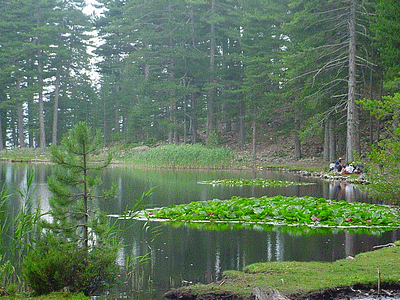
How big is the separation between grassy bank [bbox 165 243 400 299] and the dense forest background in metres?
18.6

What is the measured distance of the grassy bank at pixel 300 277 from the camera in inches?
224

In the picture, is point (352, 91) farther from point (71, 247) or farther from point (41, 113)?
point (41, 113)

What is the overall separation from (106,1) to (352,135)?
3679 cm

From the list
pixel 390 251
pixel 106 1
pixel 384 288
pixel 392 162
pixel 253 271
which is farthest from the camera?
pixel 106 1

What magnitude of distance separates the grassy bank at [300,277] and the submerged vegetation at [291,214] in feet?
11.0

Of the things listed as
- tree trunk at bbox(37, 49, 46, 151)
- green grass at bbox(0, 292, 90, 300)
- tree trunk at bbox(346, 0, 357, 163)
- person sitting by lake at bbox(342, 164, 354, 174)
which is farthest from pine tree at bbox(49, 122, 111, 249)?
tree trunk at bbox(37, 49, 46, 151)

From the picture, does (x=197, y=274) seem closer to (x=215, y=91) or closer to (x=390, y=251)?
(x=390, y=251)

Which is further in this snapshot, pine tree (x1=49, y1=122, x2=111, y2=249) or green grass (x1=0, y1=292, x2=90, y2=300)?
pine tree (x1=49, y1=122, x2=111, y2=249)

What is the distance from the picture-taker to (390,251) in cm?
767

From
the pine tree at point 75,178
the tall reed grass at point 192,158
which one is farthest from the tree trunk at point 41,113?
the pine tree at point 75,178

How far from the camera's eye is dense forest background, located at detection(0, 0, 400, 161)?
93.1ft

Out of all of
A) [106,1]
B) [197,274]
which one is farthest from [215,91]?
[197,274]

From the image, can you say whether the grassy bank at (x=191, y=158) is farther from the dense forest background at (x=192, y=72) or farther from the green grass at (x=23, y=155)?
the green grass at (x=23, y=155)

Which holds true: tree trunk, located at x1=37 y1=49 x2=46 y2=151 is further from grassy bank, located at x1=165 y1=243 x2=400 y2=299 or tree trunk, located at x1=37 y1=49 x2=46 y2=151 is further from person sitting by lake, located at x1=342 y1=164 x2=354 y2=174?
grassy bank, located at x1=165 y1=243 x2=400 y2=299
